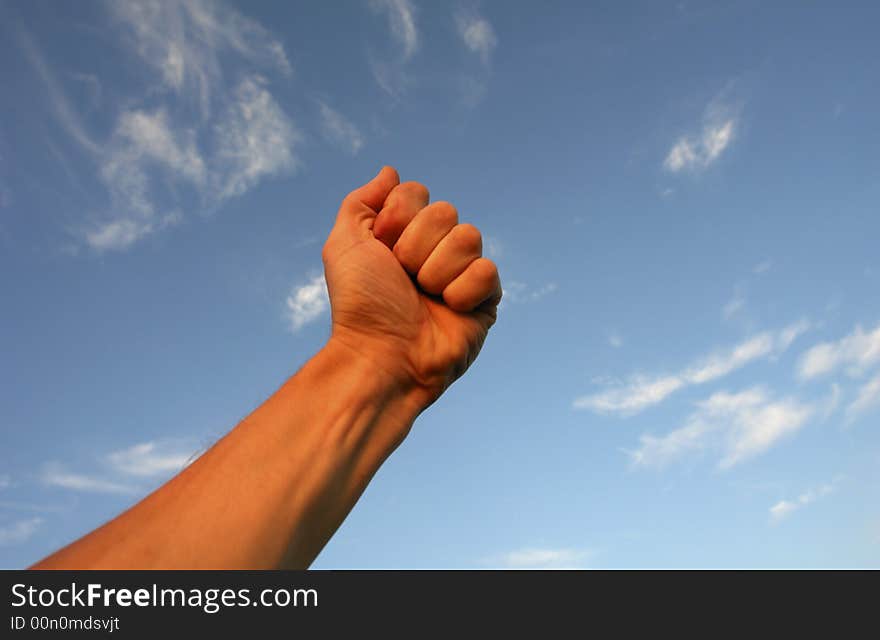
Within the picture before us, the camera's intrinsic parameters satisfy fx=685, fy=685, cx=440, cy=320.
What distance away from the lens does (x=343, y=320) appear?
11.9 feet

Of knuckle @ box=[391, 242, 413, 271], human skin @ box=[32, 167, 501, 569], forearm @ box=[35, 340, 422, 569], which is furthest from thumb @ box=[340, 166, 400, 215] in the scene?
forearm @ box=[35, 340, 422, 569]

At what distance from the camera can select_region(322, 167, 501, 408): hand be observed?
360cm

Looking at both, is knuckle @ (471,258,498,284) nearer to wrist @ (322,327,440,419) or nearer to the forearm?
wrist @ (322,327,440,419)

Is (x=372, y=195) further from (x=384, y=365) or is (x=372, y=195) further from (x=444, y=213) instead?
(x=384, y=365)

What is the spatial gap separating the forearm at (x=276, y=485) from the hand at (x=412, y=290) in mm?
189

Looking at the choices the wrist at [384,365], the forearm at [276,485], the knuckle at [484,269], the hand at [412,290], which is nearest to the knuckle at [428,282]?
the hand at [412,290]

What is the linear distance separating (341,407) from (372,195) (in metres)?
1.49

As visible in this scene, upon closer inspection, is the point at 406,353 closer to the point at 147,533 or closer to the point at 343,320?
the point at 343,320

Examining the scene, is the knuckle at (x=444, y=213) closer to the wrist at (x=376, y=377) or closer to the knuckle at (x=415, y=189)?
the knuckle at (x=415, y=189)

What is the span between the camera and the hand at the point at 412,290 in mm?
3596

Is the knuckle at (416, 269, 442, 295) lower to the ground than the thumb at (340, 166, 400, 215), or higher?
lower
